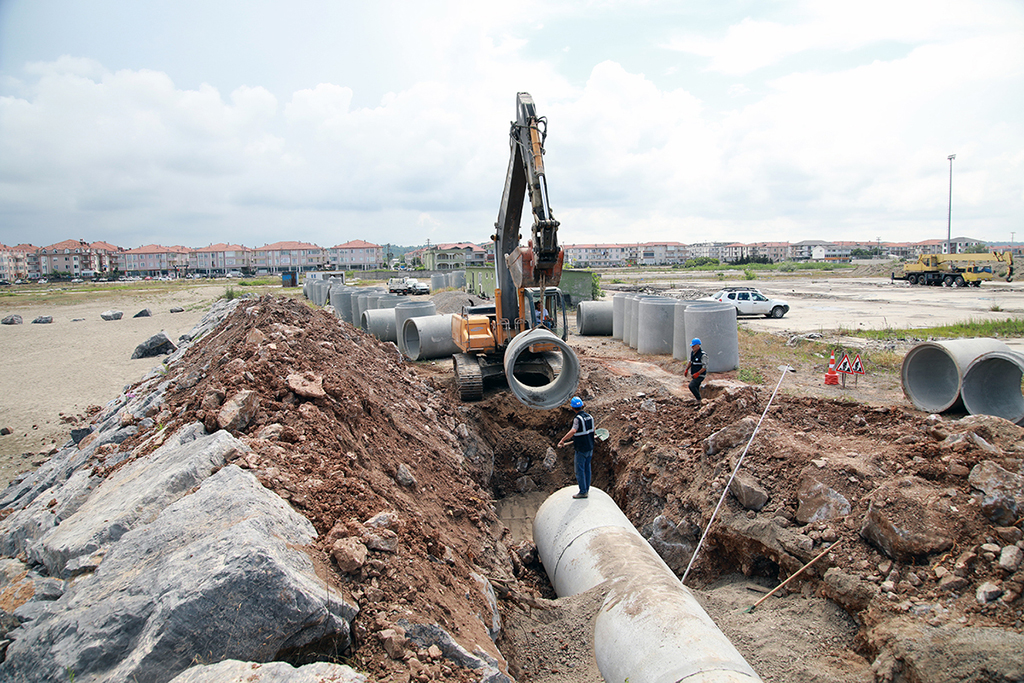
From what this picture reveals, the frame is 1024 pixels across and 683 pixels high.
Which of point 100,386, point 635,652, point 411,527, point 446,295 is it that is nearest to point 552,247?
point 411,527

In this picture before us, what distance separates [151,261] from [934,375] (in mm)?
168454

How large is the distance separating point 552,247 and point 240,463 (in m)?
5.90

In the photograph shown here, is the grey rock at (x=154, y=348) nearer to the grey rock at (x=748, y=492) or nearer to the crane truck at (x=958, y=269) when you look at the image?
the grey rock at (x=748, y=492)

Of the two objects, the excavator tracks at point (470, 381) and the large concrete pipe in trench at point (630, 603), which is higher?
the excavator tracks at point (470, 381)

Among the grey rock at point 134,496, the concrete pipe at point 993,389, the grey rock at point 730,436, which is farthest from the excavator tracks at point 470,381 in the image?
the concrete pipe at point 993,389

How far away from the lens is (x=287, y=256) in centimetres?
15000

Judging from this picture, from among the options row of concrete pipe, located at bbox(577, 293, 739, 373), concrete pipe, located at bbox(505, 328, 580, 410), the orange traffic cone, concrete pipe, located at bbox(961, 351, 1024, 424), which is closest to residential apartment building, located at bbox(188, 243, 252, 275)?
row of concrete pipe, located at bbox(577, 293, 739, 373)

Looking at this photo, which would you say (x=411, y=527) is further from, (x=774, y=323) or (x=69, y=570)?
(x=774, y=323)

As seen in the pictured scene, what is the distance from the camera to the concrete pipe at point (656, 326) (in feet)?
49.9

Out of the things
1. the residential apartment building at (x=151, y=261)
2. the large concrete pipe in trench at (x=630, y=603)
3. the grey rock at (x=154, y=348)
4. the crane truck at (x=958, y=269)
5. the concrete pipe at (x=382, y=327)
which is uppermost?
the residential apartment building at (x=151, y=261)

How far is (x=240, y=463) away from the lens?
14.0ft

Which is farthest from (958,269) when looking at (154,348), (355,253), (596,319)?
(355,253)

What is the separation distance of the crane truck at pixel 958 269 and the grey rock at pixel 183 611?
5028 centimetres

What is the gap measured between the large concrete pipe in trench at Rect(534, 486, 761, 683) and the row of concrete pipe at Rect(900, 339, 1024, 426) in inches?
252
